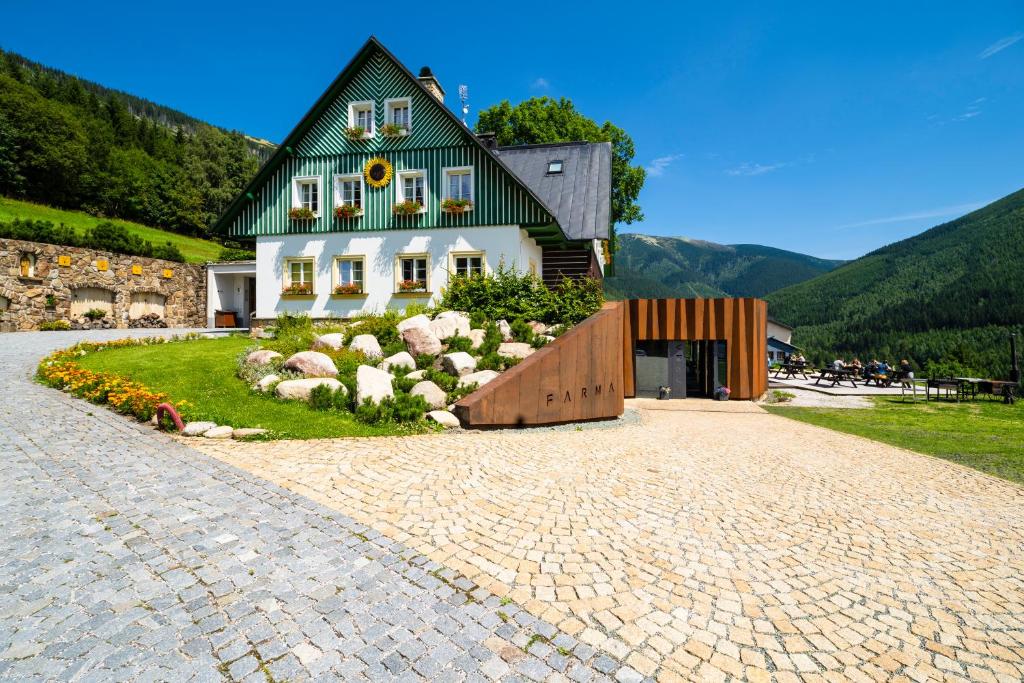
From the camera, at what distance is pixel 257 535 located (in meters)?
4.29

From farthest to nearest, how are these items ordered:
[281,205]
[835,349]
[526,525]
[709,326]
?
1. [835,349]
2. [281,205]
3. [709,326]
4. [526,525]

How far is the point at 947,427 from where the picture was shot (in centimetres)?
1157

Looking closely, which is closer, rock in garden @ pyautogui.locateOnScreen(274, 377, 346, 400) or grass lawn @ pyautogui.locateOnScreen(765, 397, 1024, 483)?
grass lawn @ pyautogui.locateOnScreen(765, 397, 1024, 483)

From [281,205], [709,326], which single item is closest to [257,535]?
[709,326]

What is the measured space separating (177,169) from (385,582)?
6717 cm

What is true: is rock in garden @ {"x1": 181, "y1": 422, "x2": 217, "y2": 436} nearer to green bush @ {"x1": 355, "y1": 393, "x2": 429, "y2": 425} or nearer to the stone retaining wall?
green bush @ {"x1": 355, "y1": 393, "x2": 429, "y2": 425}

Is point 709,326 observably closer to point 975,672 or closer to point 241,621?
point 975,672

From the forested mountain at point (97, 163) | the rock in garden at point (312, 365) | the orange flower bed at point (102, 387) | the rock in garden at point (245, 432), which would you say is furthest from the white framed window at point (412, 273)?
the forested mountain at point (97, 163)

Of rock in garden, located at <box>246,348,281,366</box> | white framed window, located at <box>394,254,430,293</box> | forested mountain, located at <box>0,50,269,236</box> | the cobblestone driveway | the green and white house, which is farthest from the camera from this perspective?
forested mountain, located at <box>0,50,269,236</box>

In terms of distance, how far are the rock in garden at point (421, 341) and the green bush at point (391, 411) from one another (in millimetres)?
3068

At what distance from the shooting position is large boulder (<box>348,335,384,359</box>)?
12617mm

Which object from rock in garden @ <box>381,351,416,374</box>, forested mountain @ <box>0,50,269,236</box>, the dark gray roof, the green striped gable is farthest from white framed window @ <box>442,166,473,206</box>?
forested mountain @ <box>0,50,269,236</box>

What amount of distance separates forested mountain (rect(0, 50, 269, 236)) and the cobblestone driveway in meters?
48.7

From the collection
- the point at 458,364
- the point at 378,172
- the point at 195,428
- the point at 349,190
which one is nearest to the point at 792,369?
the point at 458,364
